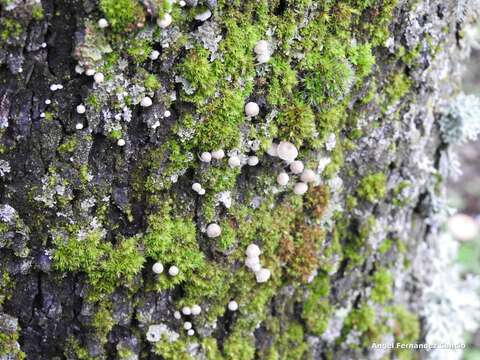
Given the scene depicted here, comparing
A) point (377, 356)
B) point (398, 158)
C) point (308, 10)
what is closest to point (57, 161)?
point (308, 10)

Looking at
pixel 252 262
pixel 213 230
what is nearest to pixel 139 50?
pixel 213 230

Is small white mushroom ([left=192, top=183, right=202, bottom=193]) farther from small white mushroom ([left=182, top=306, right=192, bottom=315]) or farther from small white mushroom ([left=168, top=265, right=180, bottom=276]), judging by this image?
small white mushroom ([left=182, top=306, right=192, bottom=315])

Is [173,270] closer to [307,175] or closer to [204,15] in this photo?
[307,175]

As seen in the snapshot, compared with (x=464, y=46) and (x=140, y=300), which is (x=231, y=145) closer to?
(x=140, y=300)

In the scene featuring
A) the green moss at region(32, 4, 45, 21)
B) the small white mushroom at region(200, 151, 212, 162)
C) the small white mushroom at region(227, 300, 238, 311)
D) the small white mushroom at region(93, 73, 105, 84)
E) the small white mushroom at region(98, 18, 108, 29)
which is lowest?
the small white mushroom at region(227, 300, 238, 311)

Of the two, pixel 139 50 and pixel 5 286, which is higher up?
pixel 139 50

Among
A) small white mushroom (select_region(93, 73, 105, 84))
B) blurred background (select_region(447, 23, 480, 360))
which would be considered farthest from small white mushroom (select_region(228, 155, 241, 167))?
blurred background (select_region(447, 23, 480, 360))

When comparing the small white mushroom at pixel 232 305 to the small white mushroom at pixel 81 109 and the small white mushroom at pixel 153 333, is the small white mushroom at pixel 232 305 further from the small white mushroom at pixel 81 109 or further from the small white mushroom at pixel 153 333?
the small white mushroom at pixel 81 109

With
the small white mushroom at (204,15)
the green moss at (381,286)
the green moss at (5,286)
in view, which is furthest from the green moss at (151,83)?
the green moss at (381,286)
